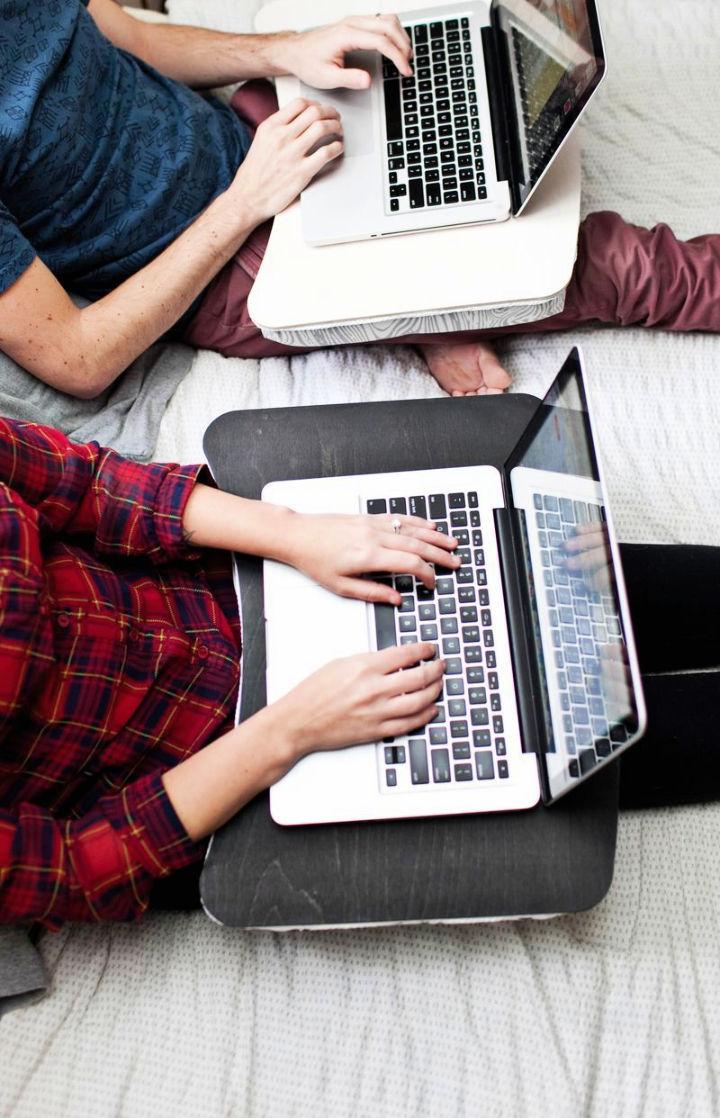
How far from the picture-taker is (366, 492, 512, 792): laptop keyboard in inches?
30.5

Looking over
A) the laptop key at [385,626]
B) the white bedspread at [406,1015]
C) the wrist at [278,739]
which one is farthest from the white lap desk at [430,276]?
the white bedspread at [406,1015]

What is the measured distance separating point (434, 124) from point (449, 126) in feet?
0.07

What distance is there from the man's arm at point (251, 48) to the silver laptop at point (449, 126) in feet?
0.14

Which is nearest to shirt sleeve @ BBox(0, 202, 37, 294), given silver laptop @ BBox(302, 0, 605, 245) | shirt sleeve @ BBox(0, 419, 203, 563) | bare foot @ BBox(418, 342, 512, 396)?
shirt sleeve @ BBox(0, 419, 203, 563)

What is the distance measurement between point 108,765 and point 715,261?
1.05m

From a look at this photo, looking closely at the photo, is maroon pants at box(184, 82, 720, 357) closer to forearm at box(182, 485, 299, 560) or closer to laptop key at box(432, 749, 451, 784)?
forearm at box(182, 485, 299, 560)

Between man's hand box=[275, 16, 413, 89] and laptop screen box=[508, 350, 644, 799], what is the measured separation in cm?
58

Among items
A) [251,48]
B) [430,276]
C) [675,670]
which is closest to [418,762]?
[675,670]

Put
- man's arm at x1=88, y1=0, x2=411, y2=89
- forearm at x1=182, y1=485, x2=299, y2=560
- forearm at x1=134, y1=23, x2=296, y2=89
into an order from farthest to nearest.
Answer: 1. forearm at x1=134, y1=23, x2=296, y2=89
2. man's arm at x1=88, y1=0, x2=411, y2=89
3. forearm at x1=182, y1=485, x2=299, y2=560

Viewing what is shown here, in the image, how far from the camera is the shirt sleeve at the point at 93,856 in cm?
73

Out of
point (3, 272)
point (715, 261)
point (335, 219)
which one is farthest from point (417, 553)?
point (715, 261)

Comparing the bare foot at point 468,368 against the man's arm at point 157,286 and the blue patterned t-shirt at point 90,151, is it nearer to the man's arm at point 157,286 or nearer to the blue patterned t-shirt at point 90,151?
the man's arm at point 157,286

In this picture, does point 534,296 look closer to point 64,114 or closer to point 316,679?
point 316,679

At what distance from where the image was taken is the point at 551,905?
76cm
